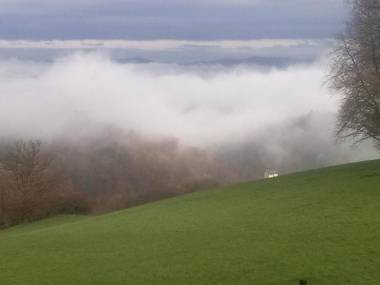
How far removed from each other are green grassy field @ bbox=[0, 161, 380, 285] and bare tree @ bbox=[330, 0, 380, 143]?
3204 millimetres

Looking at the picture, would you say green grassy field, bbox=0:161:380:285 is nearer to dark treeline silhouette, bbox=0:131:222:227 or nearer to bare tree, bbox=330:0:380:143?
bare tree, bbox=330:0:380:143

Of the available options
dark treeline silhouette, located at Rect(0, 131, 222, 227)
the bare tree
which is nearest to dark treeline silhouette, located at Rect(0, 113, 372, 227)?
dark treeline silhouette, located at Rect(0, 131, 222, 227)

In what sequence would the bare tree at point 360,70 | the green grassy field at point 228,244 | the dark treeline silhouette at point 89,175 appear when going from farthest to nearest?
the dark treeline silhouette at point 89,175 → the bare tree at point 360,70 → the green grassy field at point 228,244

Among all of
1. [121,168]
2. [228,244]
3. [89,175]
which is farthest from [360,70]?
[121,168]

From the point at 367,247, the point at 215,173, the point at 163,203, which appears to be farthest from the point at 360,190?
the point at 215,173

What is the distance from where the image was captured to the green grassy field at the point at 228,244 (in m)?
14.7

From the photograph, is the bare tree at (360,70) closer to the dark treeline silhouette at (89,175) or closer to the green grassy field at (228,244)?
the green grassy field at (228,244)

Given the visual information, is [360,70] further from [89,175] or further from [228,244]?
[89,175]

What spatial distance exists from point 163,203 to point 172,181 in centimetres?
10302

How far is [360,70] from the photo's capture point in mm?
29812

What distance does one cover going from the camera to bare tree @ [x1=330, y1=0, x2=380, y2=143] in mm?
29578

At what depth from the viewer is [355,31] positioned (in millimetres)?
30250

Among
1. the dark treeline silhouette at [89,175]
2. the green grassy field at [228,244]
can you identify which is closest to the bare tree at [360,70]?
the green grassy field at [228,244]

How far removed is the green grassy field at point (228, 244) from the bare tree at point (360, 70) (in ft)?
10.5
